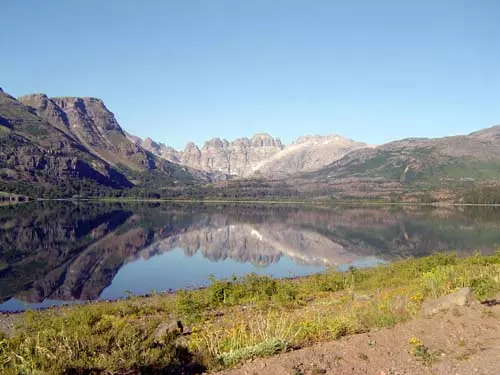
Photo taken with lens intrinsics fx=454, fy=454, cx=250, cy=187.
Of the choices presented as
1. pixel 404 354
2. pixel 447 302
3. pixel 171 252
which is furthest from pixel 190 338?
pixel 171 252

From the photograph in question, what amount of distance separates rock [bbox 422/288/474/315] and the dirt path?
1.06m

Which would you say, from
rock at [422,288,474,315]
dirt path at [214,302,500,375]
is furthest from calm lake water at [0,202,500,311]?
dirt path at [214,302,500,375]

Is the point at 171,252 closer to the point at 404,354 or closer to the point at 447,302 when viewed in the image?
the point at 447,302

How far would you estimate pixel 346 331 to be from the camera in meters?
12.5

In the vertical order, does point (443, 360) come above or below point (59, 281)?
above

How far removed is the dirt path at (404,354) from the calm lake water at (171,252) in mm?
27138

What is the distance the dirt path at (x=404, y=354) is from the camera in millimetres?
9531

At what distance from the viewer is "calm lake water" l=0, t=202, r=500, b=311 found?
148 ft

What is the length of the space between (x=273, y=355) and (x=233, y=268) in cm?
4835

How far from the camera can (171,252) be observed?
232 feet

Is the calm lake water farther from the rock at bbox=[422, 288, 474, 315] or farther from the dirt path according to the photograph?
the dirt path

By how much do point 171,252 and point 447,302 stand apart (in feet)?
196

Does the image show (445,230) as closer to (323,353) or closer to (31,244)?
(31,244)

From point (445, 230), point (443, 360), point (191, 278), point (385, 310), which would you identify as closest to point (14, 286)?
point (191, 278)
